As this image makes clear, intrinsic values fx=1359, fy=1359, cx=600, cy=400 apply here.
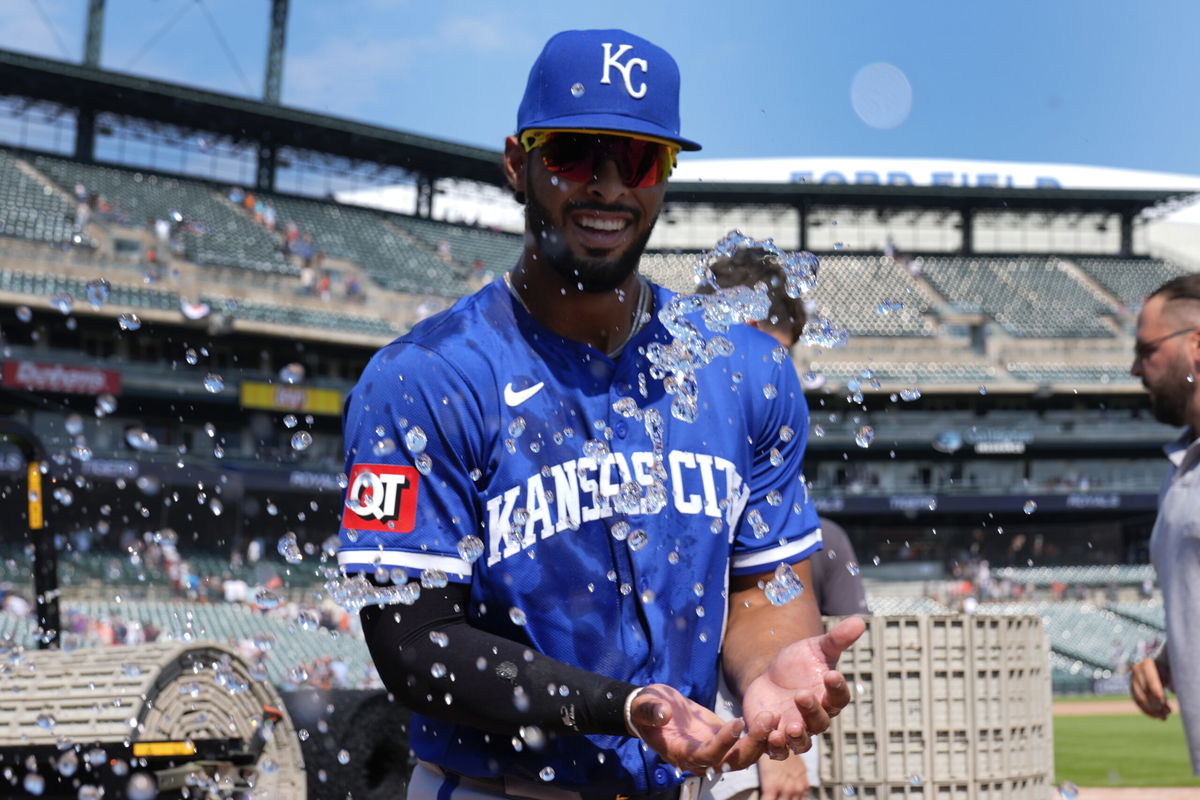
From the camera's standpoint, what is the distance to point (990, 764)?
12.3ft

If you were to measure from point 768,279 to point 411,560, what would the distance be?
1.93 m

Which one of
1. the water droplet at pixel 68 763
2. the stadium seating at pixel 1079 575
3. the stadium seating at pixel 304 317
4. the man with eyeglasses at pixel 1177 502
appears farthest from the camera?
the stadium seating at pixel 1079 575

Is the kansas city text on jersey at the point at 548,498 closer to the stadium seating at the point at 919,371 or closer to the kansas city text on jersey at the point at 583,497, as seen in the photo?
the kansas city text on jersey at the point at 583,497

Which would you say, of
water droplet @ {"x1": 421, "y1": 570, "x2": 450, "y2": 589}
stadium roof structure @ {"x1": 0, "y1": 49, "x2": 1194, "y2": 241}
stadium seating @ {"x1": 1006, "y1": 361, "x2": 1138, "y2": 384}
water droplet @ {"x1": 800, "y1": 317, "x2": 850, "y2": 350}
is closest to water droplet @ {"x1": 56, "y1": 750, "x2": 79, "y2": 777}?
water droplet @ {"x1": 800, "y1": 317, "x2": 850, "y2": 350}

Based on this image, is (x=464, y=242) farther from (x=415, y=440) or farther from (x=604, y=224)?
(x=415, y=440)

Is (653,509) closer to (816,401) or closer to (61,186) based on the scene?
(61,186)

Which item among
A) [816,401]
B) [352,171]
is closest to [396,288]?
[352,171]

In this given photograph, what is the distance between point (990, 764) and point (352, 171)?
125 feet

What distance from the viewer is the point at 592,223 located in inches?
93.5

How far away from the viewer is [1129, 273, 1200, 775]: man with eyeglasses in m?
3.81

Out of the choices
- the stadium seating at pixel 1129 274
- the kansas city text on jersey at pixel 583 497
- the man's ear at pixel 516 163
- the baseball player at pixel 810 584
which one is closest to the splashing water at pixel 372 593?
the kansas city text on jersey at pixel 583 497

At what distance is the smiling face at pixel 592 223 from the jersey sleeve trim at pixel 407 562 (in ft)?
1.80

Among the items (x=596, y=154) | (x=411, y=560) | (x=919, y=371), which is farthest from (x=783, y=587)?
(x=919, y=371)

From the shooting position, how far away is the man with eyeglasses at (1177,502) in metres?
3.81
